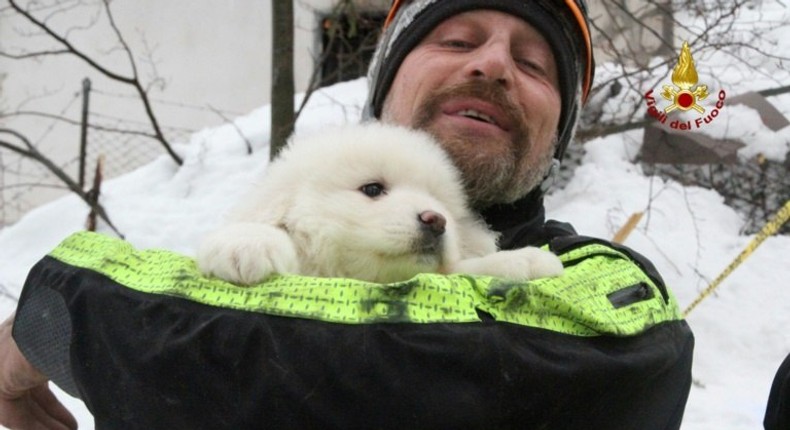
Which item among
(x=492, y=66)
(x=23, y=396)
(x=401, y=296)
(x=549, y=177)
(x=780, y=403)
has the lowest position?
(x=23, y=396)

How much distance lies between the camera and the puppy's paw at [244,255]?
133cm

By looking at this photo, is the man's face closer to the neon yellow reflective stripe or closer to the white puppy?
the white puppy

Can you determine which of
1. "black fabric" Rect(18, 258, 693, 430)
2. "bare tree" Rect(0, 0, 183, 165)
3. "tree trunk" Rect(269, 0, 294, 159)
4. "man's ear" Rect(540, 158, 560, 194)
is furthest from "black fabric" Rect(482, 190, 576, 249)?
"bare tree" Rect(0, 0, 183, 165)

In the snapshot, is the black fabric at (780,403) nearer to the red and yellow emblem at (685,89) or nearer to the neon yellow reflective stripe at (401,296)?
the neon yellow reflective stripe at (401,296)

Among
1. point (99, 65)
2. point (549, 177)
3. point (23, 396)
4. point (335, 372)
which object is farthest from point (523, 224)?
point (99, 65)

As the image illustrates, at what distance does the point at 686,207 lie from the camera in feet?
22.3

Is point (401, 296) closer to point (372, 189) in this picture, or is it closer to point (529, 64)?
point (372, 189)

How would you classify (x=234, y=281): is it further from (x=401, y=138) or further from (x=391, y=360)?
(x=401, y=138)

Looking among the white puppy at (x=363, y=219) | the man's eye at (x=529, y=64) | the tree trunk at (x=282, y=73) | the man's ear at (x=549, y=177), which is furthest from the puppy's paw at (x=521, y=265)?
the tree trunk at (x=282, y=73)

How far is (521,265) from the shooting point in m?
1.52

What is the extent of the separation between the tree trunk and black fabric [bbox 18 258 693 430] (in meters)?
3.78

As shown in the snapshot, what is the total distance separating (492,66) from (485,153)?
231mm

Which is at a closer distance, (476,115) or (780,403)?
(780,403)

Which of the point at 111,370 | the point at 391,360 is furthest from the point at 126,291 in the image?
the point at 391,360
